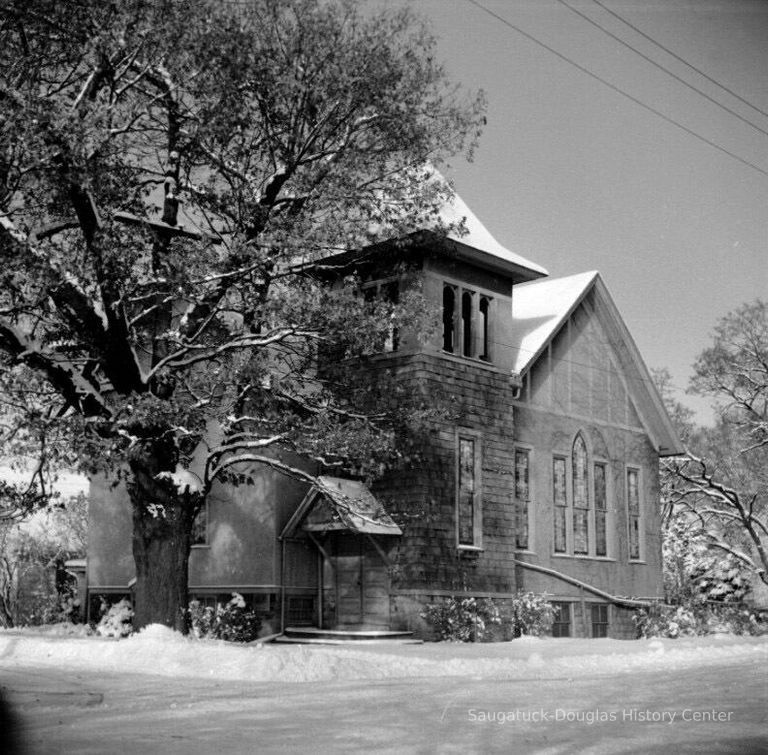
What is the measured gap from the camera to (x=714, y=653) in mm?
20406

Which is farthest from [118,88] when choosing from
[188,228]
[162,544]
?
[162,544]

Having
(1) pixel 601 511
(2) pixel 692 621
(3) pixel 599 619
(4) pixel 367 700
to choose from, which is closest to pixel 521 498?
(1) pixel 601 511

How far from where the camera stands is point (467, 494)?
78.1 ft

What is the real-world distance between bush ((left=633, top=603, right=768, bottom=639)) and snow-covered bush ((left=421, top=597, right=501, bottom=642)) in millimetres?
6185

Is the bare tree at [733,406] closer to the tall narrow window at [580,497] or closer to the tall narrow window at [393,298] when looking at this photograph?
the tall narrow window at [580,497]

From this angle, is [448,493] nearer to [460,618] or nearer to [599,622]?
[460,618]

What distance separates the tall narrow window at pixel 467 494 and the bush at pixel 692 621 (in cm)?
663

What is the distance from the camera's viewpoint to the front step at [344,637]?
842 inches

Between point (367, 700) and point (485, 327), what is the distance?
1488 centimetres

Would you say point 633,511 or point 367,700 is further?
point 633,511

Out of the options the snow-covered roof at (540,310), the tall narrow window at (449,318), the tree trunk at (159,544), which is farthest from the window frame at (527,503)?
the tree trunk at (159,544)

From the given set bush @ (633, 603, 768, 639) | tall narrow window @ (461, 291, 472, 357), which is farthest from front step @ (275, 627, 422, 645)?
bush @ (633, 603, 768, 639)

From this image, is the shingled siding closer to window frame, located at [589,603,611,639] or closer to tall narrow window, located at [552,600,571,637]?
tall narrow window, located at [552,600,571,637]

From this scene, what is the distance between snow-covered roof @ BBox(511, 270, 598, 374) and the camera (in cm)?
2620
